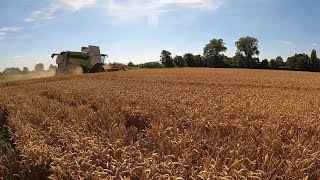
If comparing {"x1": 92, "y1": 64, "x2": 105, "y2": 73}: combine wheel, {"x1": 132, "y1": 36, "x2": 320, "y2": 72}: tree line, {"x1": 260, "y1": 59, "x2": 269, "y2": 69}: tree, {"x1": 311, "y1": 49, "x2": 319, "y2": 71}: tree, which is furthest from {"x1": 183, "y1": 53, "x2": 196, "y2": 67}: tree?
{"x1": 92, "y1": 64, "x2": 105, "y2": 73}: combine wheel

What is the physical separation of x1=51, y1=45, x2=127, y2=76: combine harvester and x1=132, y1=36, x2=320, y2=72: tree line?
5573cm

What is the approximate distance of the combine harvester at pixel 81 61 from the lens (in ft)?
119

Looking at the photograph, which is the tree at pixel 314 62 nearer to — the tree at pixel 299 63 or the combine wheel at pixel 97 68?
the tree at pixel 299 63

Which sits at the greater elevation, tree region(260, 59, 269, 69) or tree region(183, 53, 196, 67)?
tree region(183, 53, 196, 67)

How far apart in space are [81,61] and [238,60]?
71.9 m

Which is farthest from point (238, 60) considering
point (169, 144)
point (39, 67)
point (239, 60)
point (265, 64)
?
point (169, 144)

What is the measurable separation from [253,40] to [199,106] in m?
109

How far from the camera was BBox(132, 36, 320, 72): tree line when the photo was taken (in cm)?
8612

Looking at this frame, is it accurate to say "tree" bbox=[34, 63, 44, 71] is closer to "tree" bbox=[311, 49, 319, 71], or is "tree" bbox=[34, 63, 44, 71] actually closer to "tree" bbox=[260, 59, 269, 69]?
"tree" bbox=[260, 59, 269, 69]

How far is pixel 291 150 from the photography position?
5215 mm

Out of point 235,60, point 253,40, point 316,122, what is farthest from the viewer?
point 253,40

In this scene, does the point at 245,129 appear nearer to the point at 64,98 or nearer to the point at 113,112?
the point at 113,112

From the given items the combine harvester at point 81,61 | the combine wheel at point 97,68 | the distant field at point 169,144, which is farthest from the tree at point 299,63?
the distant field at point 169,144

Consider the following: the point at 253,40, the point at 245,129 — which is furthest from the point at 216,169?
the point at 253,40
